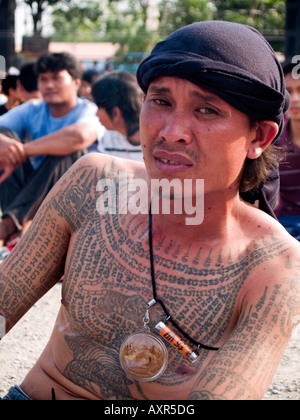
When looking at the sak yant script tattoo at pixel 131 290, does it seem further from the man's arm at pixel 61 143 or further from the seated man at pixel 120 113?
the seated man at pixel 120 113

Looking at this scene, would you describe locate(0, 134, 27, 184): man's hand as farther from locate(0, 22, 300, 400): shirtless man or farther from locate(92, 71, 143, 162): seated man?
locate(0, 22, 300, 400): shirtless man

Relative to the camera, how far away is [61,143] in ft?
18.1

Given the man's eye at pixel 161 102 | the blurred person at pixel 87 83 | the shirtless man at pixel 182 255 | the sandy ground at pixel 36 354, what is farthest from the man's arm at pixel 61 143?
the blurred person at pixel 87 83

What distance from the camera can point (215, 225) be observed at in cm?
185

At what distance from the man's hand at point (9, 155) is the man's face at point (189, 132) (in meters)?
3.76

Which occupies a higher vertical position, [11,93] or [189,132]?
[189,132]

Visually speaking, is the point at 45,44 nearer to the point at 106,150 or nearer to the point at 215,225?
the point at 106,150

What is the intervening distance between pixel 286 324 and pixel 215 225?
41cm

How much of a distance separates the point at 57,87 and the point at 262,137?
4.75 m

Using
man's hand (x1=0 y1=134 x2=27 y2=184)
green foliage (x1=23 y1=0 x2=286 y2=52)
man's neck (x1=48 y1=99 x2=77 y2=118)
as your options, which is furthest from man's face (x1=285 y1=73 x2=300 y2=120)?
green foliage (x1=23 y1=0 x2=286 y2=52)

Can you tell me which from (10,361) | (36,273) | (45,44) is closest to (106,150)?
(10,361)

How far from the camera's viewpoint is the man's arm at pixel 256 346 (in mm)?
1500

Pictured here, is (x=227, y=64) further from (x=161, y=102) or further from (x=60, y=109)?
(x=60, y=109)

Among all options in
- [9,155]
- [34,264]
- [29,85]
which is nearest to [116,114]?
[9,155]
